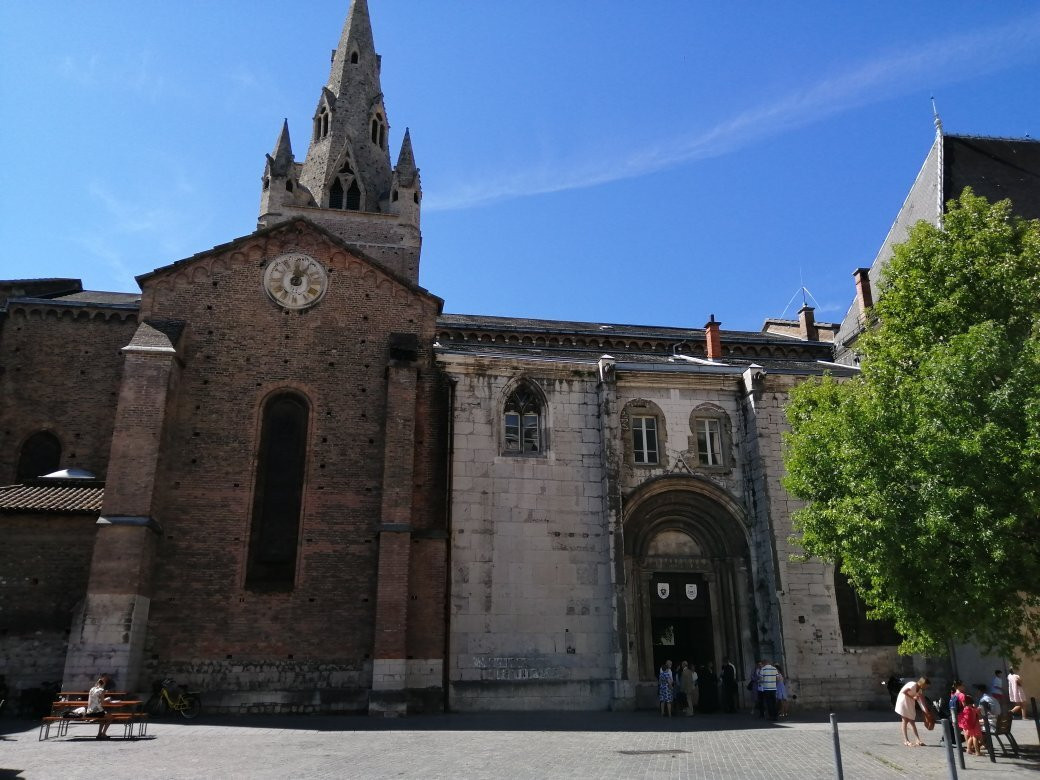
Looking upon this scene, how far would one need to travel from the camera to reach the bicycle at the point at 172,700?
16625 mm

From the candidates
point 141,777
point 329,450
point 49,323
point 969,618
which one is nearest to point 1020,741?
point 969,618

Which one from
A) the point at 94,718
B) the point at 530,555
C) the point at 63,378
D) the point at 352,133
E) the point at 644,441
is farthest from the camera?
the point at 352,133

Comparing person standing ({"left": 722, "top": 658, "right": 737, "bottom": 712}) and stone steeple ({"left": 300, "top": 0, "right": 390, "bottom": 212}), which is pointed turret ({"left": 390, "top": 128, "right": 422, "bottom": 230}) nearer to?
stone steeple ({"left": 300, "top": 0, "right": 390, "bottom": 212})

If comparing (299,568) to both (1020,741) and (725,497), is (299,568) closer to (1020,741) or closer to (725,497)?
(725,497)

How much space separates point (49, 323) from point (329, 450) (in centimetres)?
1112

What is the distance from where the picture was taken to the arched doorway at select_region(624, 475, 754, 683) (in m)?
20.6

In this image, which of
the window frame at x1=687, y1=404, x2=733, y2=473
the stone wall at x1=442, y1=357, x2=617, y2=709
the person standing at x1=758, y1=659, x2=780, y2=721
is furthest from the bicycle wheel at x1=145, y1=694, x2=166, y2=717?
the window frame at x1=687, y1=404, x2=733, y2=473

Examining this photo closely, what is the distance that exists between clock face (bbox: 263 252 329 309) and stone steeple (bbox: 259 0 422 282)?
15.1 metres

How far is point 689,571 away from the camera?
21281mm

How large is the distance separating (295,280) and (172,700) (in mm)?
10678

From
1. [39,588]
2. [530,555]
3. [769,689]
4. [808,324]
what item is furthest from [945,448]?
[808,324]

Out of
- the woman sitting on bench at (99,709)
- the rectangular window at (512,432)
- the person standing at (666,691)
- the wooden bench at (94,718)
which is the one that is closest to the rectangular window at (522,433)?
the rectangular window at (512,432)

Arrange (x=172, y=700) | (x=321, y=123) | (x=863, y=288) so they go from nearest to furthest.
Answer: (x=172, y=700) → (x=863, y=288) → (x=321, y=123)

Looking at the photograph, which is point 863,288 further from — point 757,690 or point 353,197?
point 353,197
